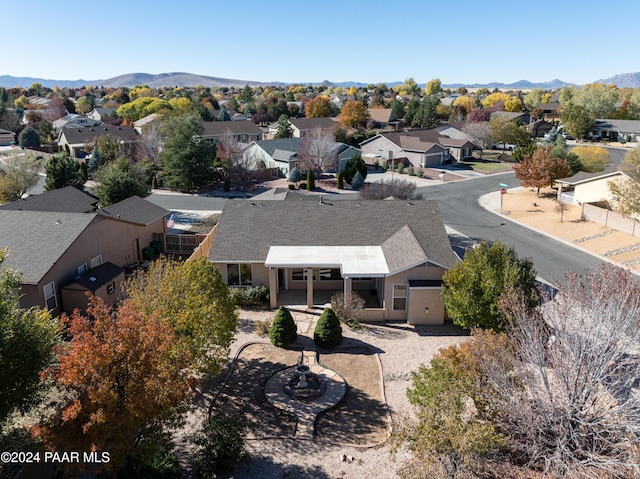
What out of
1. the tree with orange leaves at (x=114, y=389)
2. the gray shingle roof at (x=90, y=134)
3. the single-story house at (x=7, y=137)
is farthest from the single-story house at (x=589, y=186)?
the single-story house at (x=7, y=137)

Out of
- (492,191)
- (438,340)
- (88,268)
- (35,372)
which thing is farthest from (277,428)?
(492,191)

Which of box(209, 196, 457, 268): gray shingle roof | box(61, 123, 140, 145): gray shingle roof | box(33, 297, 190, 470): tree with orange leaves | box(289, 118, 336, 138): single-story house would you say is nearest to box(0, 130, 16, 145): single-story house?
box(61, 123, 140, 145): gray shingle roof

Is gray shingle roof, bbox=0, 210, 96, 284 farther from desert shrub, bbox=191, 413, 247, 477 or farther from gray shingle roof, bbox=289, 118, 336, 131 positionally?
gray shingle roof, bbox=289, 118, 336, 131

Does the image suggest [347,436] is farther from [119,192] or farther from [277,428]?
[119,192]

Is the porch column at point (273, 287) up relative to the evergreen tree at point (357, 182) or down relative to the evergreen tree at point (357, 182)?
down

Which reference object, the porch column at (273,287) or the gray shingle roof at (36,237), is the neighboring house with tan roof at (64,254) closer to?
the gray shingle roof at (36,237)

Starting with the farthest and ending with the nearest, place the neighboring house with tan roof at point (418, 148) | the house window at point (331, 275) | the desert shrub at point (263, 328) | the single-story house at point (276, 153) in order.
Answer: the neighboring house with tan roof at point (418, 148) → the single-story house at point (276, 153) → the house window at point (331, 275) → the desert shrub at point (263, 328)

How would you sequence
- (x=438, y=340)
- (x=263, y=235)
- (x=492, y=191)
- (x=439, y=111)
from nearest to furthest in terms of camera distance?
(x=438, y=340) → (x=263, y=235) → (x=492, y=191) → (x=439, y=111)
